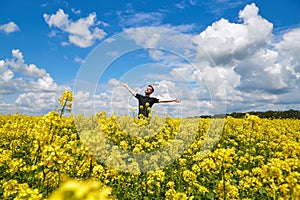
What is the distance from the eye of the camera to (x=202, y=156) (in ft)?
22.7

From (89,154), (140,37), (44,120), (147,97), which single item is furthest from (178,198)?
(147,97)

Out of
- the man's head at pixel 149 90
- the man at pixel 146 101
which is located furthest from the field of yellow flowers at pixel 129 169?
the man's head at pixel 149 90

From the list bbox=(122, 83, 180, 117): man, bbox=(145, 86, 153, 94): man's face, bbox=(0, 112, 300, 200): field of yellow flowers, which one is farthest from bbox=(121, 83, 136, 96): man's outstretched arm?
bbox=(0, 112, 300, 200): field of yellow flowers

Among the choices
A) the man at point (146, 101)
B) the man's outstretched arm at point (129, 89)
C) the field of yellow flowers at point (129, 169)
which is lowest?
the field of yellow flowers at point (129, 169)

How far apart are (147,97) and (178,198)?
24.3ft

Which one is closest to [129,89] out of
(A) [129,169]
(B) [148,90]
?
(B) [148,90]

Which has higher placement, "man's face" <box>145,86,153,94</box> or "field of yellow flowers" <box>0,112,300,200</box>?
"man's face" <box>145,86,153,94</box>

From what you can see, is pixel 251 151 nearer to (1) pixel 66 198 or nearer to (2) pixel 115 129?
(2) pixel 115 129

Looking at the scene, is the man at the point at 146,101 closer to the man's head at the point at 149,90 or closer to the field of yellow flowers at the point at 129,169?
the man's head at the point at 149,90

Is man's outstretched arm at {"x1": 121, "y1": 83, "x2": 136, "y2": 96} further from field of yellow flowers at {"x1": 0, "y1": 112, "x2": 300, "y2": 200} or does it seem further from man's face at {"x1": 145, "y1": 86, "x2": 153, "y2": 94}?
field of yellow flowers at {"x1": 0, "y1": 112, "x2": 300, "y2": 200}

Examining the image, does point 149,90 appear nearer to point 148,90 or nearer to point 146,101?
point 148,90

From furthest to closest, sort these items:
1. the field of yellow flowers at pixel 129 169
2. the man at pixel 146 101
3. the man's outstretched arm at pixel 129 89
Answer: the man at pixel 146 101
the man's outstretched arm at pixel 129 89
the field of yellow flowers at pixel 129 169

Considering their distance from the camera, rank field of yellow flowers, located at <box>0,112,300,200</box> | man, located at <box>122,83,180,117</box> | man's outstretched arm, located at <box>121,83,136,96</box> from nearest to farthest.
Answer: field of yellow flowers, located at <box>0,112,300,200</box> → man's outstretched arm, located at <box>121,83,136,96</box> → man, located at <box>122,83,180,117</box>

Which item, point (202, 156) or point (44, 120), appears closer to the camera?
point (44, 120)
